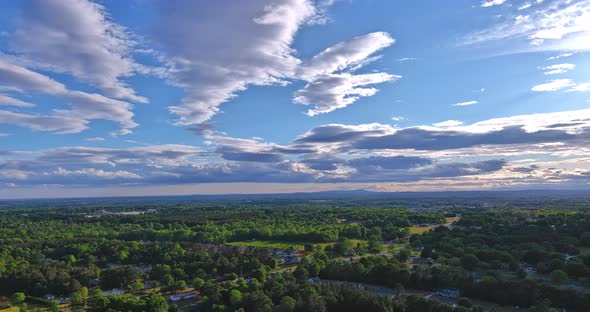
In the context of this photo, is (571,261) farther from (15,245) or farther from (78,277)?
(15,245)

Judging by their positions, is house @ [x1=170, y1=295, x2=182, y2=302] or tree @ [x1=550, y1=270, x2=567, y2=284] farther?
tree @ [x1=550, y1=270, x2=567, y2=284]

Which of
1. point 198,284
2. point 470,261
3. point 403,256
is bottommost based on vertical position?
point 198,284

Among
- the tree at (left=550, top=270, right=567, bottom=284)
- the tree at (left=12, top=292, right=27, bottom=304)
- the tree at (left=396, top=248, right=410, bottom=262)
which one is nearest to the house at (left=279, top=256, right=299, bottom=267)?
the tree at (left=396, top=248, right=410, bottom=262)

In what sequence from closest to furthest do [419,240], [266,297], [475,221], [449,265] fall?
[266,297]
[449,265]
[419,240]
[475,221]

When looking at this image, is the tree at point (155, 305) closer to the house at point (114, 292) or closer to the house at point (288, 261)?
the house at point (114, 292)

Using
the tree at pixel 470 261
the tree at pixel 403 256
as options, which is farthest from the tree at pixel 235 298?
the tree at pixel 470 261

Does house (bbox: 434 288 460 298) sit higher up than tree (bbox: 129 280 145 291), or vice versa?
tree (bbox: 129 280 145 291)

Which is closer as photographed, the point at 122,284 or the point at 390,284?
the point at 390,284

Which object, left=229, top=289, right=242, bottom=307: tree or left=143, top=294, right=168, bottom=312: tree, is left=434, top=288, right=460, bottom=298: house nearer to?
left=229, top=289, right=242, bottom=307: tree

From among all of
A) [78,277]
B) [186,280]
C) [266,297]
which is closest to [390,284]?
[266,297]

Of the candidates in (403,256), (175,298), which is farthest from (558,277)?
(175,298)

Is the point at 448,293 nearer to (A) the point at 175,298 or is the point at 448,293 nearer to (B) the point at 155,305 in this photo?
(A) the point at 175,298
